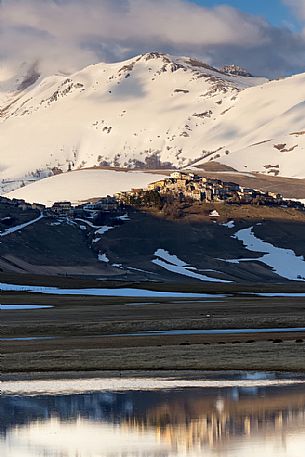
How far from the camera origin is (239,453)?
31.2 meters

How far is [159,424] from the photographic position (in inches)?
1432

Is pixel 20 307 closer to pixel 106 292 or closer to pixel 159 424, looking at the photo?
pixel 106 292

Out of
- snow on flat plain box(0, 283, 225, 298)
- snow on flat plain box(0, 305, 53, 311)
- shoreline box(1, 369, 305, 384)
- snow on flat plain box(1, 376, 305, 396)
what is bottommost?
snow on flat plain box(1, 376, 305, 396)

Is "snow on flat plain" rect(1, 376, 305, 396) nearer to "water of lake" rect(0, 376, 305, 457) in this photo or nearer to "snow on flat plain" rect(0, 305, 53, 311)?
"water of lake" rect(0, 376, 305, 457)

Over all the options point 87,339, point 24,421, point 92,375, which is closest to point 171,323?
point 87,339

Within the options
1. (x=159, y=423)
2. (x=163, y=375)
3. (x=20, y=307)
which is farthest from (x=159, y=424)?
(x=20, y=307)

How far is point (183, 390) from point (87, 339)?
32.0 metres

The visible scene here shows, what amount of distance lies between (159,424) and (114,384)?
35.7 ft

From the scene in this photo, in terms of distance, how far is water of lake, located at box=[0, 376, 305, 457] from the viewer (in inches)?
1276

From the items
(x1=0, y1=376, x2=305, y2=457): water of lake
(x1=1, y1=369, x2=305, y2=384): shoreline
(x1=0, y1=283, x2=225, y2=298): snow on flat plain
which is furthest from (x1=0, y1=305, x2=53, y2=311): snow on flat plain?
(x1=0, y1=376, x2=305, y2=457): water of lake

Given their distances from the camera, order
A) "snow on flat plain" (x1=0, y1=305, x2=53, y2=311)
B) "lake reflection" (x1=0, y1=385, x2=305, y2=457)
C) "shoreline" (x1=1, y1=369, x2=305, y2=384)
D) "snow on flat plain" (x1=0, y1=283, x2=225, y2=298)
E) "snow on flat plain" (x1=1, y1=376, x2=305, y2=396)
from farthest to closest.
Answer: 1. "snow on flat plain" (x1=0, y1=283, x2=225, y2=298)
2. "snow on flat plain" (x1=0, y1=305, x2=53, y2=311)
3. "shoreline" (x1=1, y1=369, x2=305, y2=384)
4. "snow on flat plain" (x1=1, y1=376, x2=305, y2=396)
5. "lake reflection" (x1=0, y1=385, x2=305, y2=457)

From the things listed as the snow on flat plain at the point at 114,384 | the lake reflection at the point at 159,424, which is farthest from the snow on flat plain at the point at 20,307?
the lake reflection at the point at 159,424

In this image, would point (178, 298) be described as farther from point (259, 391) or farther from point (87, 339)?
point (259, 391)

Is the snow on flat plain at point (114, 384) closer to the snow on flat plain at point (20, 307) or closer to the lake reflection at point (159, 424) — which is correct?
the lake reflection at point (159, 424)
